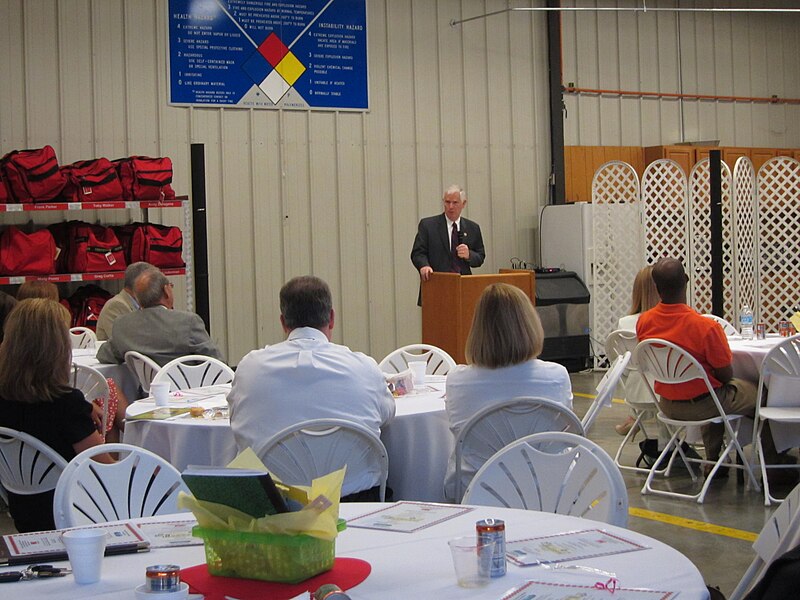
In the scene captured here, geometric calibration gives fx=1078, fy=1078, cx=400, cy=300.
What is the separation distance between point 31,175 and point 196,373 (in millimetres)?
3170

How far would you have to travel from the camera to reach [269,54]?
998 cm

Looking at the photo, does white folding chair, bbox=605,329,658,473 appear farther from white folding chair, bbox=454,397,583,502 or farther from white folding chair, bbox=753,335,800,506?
white folding chair, bbox=454,397,583,502

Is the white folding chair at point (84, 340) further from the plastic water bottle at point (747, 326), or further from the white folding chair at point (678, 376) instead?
the plastic water bottle at point (747, 326)

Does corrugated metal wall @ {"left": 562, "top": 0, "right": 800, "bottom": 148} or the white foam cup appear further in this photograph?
corrugated metal wall @ {"left": 562, "top": 0, "right": 800, "bottom": 148}

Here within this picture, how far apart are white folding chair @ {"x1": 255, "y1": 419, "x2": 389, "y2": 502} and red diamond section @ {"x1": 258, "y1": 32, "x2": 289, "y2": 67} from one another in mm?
7020

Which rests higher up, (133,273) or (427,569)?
(133,273)

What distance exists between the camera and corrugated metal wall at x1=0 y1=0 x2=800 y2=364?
917 cm

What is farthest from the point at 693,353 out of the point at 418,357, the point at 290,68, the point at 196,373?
the point at 290,68

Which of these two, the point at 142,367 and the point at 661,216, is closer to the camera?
the point at 142,367

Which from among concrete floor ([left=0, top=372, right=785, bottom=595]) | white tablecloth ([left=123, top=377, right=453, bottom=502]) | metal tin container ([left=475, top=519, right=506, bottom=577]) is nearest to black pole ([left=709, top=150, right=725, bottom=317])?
concrete floor ([left=0, top=372, right=785, bottom=595])

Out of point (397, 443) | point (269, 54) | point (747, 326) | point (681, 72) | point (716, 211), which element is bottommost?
point (397, 443)

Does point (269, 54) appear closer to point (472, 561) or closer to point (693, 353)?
point (693, 353)

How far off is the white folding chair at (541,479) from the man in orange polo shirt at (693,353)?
2801mm

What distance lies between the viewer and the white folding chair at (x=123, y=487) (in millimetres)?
3018
